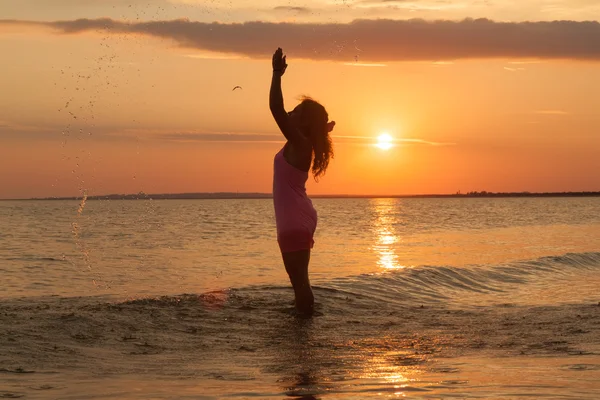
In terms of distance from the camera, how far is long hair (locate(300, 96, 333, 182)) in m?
9.38

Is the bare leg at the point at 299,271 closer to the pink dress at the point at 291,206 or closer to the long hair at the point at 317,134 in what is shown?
the pink dress at the point at 291,206

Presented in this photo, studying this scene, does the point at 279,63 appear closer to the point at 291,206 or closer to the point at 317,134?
the point at 317,134

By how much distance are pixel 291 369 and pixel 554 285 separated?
1111 centimetres

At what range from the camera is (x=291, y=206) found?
31.0 feet

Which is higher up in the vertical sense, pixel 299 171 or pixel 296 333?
pixel 299 171

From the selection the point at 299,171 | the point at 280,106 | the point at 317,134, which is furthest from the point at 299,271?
the point at 280,106

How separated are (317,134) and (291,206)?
89 centimetres

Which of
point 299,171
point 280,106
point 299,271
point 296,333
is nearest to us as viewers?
point 280,106

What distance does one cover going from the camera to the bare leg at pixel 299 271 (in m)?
9.59

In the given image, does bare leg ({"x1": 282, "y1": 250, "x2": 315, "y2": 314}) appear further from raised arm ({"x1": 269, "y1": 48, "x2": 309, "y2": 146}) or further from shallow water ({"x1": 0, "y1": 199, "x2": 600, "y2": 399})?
raised arm ({"x1": 269, "y1": 48, "x2": 309, "y2": 146})

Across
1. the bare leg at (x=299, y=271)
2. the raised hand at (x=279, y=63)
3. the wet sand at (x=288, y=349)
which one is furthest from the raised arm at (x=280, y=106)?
the wet sand at (x=288, y=349)

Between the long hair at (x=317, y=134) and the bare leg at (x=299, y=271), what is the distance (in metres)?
1.01

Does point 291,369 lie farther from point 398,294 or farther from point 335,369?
point 398,294

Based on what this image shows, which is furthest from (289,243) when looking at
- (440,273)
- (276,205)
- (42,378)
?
(440,273)
